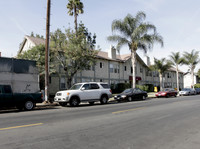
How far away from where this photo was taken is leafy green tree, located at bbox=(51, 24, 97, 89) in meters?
21.3

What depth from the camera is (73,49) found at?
2106 centimetres

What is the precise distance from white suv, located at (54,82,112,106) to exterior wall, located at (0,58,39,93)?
2.15 m

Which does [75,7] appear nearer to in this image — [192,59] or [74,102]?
[74,102]

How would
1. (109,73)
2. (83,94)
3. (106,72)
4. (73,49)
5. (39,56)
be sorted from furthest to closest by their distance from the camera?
(109,73) < (106,72) < (39,56) < (73,49) < (83,94)

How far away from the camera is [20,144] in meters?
5.07

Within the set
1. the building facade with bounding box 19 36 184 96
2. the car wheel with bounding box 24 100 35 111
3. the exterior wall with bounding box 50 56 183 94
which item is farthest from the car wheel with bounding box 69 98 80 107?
the exterior wall with bounding box 50 56 183 94

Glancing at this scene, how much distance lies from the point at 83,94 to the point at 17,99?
5284 mm

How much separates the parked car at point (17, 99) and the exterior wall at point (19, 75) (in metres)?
1.41

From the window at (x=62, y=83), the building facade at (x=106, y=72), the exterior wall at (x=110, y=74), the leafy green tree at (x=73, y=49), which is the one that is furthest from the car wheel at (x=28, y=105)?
the window at (x=62, y=83)

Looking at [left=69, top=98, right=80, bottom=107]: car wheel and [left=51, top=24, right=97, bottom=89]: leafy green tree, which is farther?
[left=51, top=24, right=97, bottom=89]: leafy green tree

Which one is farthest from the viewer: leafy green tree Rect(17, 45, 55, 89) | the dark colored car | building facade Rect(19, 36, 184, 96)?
building facade Rect(19, 36, 184, 96)

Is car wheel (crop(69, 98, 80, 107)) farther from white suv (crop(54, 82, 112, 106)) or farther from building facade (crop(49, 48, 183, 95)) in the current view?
building facade (crop(49, 48, 183, 95))

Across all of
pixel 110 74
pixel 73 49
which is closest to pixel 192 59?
pixel 110 74

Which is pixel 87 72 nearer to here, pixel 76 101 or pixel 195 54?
pixel 76 101
